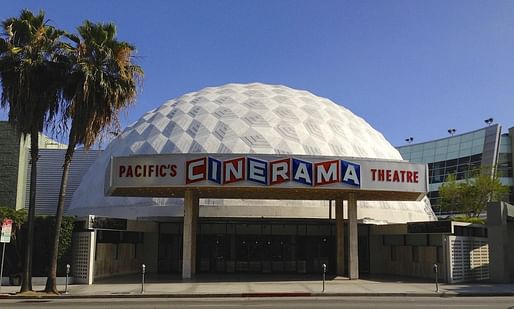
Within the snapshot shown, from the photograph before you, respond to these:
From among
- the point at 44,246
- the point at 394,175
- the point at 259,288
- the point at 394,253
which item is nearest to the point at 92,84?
the point at 44,246

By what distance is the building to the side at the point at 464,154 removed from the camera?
253ft

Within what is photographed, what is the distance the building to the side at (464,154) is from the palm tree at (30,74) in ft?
187

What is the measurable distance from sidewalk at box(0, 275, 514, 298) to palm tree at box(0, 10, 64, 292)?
133 inches

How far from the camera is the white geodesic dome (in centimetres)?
3456

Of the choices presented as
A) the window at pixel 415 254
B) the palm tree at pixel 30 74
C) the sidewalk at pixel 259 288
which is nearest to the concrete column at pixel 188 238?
the sidewalk at pixel 259 288

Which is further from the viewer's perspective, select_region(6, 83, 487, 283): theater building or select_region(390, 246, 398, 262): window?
select_region(390, 246, 398, 262): window

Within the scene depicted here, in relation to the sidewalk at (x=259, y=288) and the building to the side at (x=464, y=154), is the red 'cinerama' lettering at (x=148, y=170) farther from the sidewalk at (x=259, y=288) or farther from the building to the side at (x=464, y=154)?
the building to the side at (x=464, y=154)

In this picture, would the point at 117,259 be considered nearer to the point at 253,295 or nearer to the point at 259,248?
the point at 259,248

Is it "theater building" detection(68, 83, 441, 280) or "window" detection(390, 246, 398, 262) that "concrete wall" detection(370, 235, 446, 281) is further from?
"theater building" detection(68, 83, 441, 280)

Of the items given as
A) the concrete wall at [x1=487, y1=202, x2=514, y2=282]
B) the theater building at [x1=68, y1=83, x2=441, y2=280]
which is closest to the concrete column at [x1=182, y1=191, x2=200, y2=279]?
the theater building at [x1=68, y1=83, x2=441, y2=280]

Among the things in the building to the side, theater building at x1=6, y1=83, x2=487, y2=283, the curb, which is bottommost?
the curb

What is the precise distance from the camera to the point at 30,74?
2203cm

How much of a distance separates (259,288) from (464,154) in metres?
68.4

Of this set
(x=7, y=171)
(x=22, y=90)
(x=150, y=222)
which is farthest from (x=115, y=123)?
(x=7, y=171)
